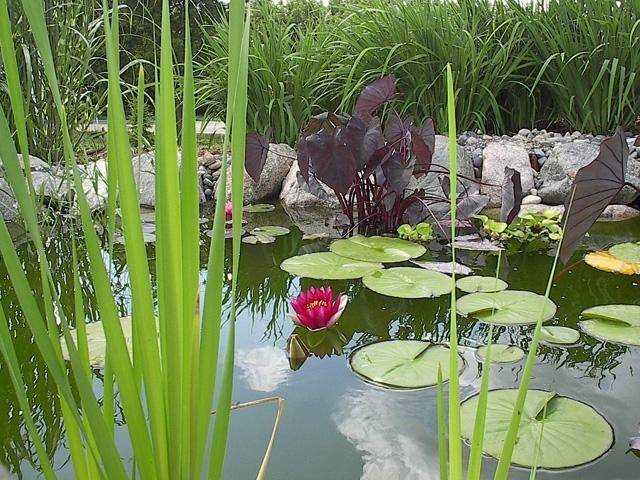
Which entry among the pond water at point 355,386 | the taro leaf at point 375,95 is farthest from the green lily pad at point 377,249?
the taro leaf at point 375,95

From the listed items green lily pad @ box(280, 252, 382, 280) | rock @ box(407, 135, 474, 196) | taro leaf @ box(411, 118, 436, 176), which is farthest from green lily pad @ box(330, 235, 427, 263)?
rock @ box(407, 135, 474, 196)

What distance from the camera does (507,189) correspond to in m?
2.02

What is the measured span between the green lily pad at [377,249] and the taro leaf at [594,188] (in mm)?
884

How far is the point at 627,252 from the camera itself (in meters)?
1.86

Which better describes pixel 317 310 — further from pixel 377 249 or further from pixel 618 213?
pixel 618 213

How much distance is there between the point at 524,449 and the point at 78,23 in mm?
2218

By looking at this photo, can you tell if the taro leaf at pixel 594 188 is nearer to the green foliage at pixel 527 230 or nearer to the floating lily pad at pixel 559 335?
the floating lily pad at pixel 559 335

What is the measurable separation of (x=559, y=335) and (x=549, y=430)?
0.40 metres

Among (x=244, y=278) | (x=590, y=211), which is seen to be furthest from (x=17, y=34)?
(x=590, y=211)

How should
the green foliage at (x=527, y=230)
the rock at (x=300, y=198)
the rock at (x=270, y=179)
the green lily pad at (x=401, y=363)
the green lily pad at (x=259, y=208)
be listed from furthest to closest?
the rock at (x=270, y=179)
the rock at (x=300, y=198)
the green lily pad at (x=259, y=208)
the green foliage at (x=527, y=230)
the green lily pad at (x=401, y=363)

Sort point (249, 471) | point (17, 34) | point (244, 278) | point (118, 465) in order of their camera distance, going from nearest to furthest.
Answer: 1. point (118, 465)
2. point (249, 471)
3. point (244, 278)
4. point (17, 34)

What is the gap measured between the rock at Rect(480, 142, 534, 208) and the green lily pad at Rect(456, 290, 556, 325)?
1.39 m

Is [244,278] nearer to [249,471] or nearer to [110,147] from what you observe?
[249,471]

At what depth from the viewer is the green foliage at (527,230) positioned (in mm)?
2055
